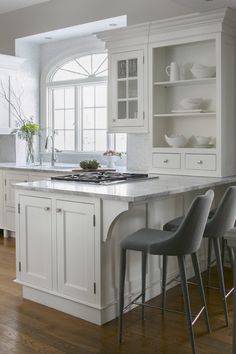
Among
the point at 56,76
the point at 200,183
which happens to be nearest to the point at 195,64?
the point at 200,183

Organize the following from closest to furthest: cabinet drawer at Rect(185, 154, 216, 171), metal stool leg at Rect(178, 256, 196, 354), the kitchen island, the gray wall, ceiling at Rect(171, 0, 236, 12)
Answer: metal stool leg at Rect(178, 256, 196, 354) < the kitchen island < ceiling at Rect(171, 0, 236, 12) < cabinet drawer at Rect(185, 154, 216, 171) < the gray wall

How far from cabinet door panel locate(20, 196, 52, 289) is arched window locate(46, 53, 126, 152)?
260cm

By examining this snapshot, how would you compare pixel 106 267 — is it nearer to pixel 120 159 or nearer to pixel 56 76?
pixel 120 159

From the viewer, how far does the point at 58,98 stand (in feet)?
22.2

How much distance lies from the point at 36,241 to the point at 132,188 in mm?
845

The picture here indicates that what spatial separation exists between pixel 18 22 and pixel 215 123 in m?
3.35

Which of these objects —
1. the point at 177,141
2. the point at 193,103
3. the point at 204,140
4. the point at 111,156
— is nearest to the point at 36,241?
the point at 177,141

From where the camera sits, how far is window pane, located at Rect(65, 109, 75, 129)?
6613mm

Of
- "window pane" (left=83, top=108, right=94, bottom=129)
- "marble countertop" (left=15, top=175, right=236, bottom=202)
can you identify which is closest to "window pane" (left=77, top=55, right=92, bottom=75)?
"window pane" (left=83, top=108, right=94, bottom=129)

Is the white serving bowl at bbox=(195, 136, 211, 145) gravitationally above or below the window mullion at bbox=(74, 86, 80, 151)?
below

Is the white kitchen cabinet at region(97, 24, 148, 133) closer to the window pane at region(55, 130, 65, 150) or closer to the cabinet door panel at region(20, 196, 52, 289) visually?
the cabinet door panel at region(20, 196, 52, 289)

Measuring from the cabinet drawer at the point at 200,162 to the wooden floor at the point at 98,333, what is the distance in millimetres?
1230

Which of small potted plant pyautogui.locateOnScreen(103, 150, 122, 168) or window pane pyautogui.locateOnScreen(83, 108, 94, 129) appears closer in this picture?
small potted plant pyautogui.locateOnScreen(103, 150, 122, 168)

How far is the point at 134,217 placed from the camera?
3.57 metres
